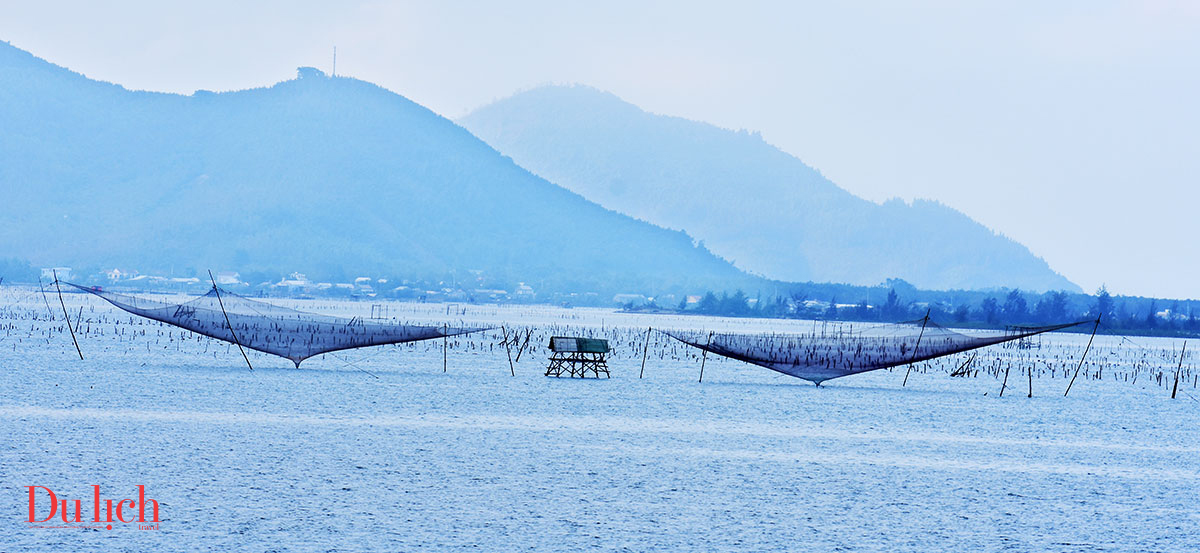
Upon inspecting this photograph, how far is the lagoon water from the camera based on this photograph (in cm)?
905

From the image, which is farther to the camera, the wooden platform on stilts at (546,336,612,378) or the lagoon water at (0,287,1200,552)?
the wooden platform on stilts at (546,336,612,378)

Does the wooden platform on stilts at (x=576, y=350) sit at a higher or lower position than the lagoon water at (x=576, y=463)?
higher

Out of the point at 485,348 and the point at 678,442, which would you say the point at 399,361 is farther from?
the point at 678,442

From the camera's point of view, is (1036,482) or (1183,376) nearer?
(1036,482)

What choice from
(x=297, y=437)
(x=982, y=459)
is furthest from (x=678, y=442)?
(x=297, y=437)

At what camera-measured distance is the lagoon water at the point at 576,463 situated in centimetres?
905

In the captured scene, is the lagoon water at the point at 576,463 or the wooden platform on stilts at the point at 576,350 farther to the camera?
the wooden platform on stilts at the point at 576,350

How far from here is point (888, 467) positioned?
13031 millimetres

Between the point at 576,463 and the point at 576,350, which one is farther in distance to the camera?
the point at 576,350

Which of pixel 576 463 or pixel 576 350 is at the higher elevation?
pixel 576 350

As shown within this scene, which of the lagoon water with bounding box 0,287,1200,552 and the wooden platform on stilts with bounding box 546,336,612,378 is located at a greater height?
the wooden platform on stilts with bounding box 546,336,612,378

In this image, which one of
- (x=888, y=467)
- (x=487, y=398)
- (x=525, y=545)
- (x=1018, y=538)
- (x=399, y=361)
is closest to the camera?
(x=525, y=545)

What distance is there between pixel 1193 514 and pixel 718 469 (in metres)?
4.54

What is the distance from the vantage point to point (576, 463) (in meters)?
12.5
